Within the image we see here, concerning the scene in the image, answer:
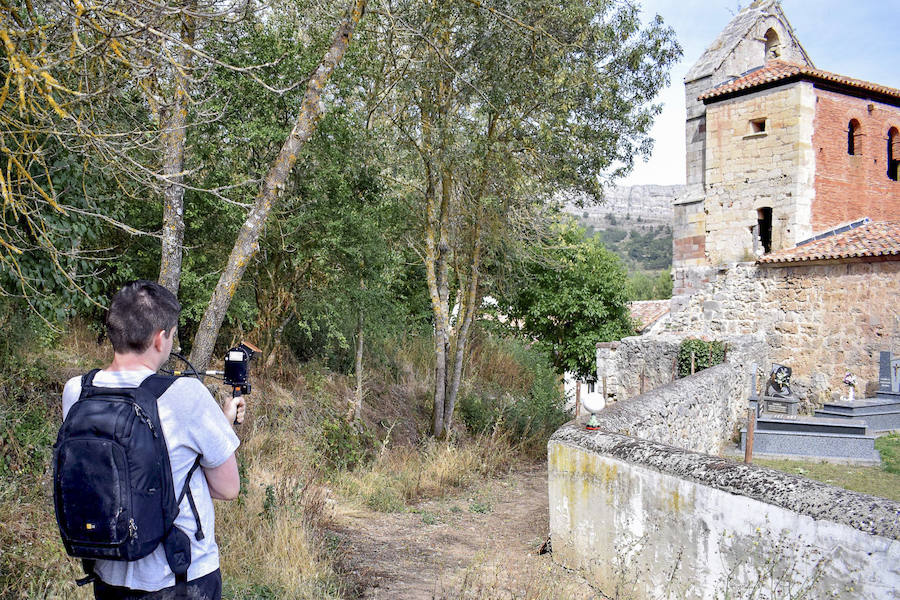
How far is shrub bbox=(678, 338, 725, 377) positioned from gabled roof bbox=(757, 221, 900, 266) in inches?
144

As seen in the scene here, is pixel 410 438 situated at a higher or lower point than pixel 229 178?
lower

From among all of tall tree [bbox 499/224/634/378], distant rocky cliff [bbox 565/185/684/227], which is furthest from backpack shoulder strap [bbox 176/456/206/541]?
distant rocky cliff [bbox 565/185/684/227]

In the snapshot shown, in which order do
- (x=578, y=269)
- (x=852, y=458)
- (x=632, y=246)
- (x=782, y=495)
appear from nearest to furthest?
(x=782, y=495), (x=852, y=458), (x=578, y=269), (x=632, y=246)

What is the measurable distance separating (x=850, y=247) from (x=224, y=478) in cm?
1607

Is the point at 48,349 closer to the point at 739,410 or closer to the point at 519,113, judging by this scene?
the point at 519,113

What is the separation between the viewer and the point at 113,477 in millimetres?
1910

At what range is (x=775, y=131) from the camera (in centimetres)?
1669

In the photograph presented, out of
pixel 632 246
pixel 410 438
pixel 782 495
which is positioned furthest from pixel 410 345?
pixel 632 246

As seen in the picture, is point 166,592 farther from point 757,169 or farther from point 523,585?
point 757,169

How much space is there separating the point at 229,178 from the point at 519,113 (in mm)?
4448

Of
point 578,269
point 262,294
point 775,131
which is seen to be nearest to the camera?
point 262,294

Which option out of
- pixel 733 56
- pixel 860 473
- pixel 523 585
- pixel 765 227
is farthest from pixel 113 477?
pixel 733 56

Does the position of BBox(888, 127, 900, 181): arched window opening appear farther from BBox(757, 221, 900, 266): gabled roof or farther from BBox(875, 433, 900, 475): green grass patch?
BBox(875, 433, 900, 475): green grass patch

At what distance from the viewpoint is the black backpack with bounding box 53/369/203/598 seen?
1912mm
